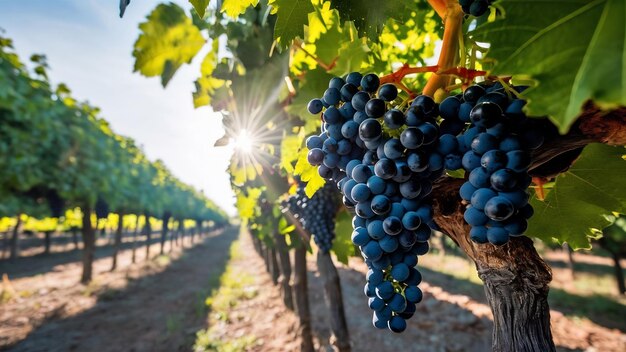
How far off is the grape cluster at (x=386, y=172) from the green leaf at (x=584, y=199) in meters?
0.65

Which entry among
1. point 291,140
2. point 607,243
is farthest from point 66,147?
point 607,243

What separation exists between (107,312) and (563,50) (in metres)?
14.3

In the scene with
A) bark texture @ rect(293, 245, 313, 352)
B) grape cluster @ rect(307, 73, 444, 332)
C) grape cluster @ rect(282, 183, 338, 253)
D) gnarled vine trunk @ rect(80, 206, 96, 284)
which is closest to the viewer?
grape cluster @ rect(307, 73, 444, 332)

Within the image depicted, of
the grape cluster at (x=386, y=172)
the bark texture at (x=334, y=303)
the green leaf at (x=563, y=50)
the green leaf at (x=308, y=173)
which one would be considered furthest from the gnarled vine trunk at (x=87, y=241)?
the green leaf at (x=563, y=50)

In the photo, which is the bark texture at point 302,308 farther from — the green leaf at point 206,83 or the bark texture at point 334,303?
the green leaf at point 206,83

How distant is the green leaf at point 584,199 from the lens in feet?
3.94

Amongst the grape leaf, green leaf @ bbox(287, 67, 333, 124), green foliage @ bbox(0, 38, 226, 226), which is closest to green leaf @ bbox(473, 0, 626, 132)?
the grape leaf

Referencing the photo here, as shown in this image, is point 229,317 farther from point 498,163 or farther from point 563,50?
point 563,50

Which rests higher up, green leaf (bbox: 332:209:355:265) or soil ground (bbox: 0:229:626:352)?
green leaf (bbox: 332:209:355:265)

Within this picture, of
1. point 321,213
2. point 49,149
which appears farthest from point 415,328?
point 49,149

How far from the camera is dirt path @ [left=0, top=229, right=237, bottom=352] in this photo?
8.91 metres

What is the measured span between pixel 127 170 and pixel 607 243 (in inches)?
939

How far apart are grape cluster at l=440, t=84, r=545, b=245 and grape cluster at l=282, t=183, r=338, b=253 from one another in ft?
8.13

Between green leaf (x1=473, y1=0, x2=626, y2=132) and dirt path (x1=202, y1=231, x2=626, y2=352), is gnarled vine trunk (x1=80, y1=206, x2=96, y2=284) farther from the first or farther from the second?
green leaf (x1=473, y1=0, x2=626, y2=132)
